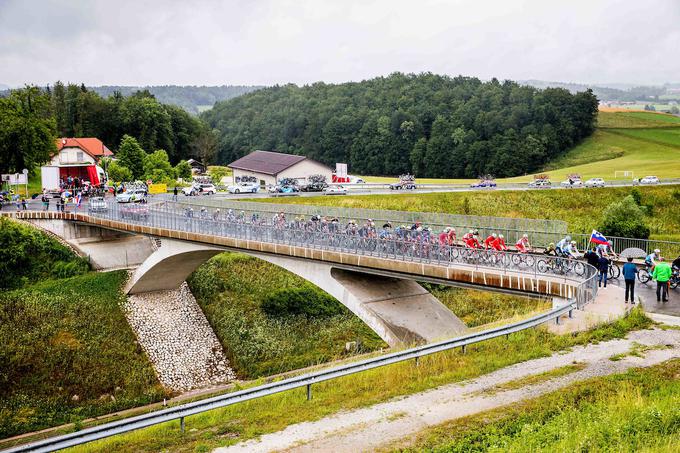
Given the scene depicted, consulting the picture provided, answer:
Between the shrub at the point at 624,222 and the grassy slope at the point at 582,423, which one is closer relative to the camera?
the grassy slope at the point at 582,423

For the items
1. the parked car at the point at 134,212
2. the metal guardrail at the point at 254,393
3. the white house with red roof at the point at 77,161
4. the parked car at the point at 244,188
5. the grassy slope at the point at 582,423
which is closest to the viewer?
the grassy slope at the point at 582,423

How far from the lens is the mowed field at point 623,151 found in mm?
87375

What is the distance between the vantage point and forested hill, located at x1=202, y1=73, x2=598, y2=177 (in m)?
104

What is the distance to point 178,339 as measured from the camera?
39000mm

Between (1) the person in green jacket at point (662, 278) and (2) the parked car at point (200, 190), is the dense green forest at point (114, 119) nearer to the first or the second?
(2) the parked car at point (200, 190)

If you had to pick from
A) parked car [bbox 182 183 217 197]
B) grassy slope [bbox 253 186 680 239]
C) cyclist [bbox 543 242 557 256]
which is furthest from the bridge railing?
parked car [bbox 182 183 217 197]

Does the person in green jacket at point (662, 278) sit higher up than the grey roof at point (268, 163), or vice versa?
the grey roof at point (268, 163)

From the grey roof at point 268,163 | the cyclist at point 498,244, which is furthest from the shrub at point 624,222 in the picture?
the grey roof at point 268,163

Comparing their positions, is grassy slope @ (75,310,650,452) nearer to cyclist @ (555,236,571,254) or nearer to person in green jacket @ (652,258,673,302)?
person in green jacket @ (652,258,673,302)

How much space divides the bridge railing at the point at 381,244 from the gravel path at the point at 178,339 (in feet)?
17.6

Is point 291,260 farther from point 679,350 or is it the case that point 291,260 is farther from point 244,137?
point 244,137

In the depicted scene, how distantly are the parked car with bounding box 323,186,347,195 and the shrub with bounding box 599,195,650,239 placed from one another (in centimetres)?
2599

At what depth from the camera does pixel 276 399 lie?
57.5 ft

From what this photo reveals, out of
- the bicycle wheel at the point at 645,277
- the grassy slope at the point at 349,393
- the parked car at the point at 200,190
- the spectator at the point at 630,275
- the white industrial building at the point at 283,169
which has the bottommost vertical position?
the grassy slope at the point at 349,393
